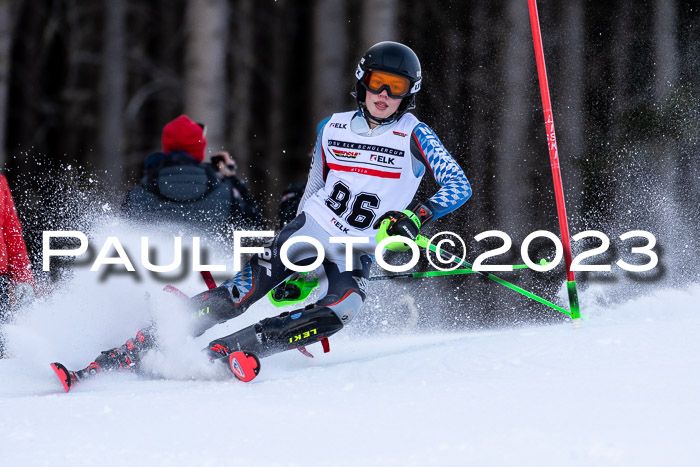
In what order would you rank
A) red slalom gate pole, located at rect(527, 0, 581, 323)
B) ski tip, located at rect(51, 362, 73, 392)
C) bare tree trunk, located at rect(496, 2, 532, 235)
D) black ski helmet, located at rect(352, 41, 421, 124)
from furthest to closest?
bare tree trunk, located at rect(496, 2, 532, 235) → red slalom gate pole, located at rect(527, 0, 581, 323) → black ski helmet, located at rect(352, 41, 421, 124) → ski tip, located at rect(51, 362, 73, 392)

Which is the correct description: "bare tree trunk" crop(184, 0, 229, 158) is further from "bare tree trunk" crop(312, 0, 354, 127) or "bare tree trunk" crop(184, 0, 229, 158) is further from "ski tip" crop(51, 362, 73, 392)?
"ski tip" crop(51, 362, 73, 392)

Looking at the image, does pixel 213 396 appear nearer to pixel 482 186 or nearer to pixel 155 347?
pixel 155 347

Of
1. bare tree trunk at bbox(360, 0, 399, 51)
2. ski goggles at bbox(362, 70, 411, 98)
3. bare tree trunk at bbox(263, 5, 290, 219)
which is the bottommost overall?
bare tree trunk at bbox(263, 5, 290, 219)

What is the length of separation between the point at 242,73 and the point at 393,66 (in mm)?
15771

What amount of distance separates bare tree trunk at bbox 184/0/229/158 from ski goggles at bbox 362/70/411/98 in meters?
6.63

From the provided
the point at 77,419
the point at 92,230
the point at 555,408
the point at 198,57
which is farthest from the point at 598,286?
the point at 198,57

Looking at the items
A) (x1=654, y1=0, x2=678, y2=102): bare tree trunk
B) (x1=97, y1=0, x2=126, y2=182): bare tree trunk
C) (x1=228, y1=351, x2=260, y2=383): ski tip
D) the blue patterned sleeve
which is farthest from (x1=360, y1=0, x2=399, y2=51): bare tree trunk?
(x1=97, y1=0, x2=126, y2=182): bare tree trunk

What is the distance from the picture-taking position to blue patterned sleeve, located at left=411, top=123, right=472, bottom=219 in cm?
463

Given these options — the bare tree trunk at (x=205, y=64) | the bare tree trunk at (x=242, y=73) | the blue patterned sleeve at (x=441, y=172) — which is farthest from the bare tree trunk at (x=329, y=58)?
the blue patterned sleeve at (x=441, y=172)

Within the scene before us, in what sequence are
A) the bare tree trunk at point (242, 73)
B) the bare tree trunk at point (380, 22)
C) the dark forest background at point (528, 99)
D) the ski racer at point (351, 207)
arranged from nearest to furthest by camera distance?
the ski racer at point (351, 207)
the dark forest background at point (528, 99)
the bare tree trunk at point (380, 22)
the bare tree trunk at point (242, 73)

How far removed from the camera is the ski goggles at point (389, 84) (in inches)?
187

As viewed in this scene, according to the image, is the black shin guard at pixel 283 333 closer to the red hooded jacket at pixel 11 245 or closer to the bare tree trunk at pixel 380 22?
the red hooded jacket at pixel 11 245

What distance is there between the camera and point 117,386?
14.7 ft

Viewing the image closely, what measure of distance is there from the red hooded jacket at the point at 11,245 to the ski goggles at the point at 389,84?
8.50 ft
